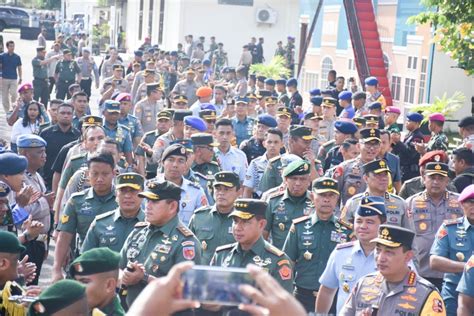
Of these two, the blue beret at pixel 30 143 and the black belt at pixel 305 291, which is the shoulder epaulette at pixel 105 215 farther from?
the blue beret at pixel 30 143

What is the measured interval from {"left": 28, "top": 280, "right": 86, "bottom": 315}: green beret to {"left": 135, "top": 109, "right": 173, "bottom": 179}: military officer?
7970 mm

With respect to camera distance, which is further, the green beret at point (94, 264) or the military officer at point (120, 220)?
the military officer at point (120, 220)

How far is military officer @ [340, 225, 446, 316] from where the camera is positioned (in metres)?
6.17

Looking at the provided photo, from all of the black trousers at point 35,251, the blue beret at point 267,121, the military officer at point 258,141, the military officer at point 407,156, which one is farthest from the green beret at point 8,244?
the military officer at point 407,156

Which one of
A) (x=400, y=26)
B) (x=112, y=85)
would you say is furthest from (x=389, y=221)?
(x=400, y=26)

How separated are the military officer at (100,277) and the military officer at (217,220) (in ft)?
8.24

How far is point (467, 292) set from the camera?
7.13 meters

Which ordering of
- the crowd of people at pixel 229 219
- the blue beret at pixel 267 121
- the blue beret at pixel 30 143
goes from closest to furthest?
1. the crowd of people at pixel 229 219
2. the blue beret at pixel 30 143
3. the blue beret at pixel 267 121

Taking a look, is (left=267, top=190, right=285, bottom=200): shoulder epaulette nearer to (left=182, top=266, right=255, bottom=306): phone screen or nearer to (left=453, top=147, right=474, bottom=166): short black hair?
(left=453, top=147, right=474, bottom=166): short black hair

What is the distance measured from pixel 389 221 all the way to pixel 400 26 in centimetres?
1880

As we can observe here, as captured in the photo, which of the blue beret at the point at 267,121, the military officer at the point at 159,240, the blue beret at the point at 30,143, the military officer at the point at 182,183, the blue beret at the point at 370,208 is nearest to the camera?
the military officer at the point at 159,240

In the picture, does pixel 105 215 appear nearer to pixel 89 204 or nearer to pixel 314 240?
pixel 89 204

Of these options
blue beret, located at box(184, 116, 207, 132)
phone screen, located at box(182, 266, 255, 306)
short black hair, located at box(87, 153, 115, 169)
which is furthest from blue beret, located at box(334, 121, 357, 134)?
phone screen, located at box(182, 266, 255, 306)

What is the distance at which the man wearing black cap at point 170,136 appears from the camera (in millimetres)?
12398
